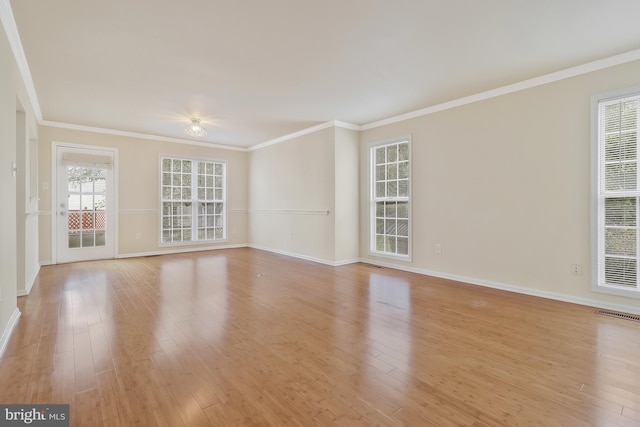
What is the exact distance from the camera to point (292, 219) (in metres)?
6.25

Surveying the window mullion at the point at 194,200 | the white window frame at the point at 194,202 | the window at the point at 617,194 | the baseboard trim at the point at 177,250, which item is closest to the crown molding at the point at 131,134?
the white window frame at the point at 194,202

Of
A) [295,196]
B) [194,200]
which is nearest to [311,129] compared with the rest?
[295,196]

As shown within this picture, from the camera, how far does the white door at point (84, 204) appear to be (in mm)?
5387

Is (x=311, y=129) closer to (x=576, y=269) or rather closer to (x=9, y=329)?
(x=576, y=269)

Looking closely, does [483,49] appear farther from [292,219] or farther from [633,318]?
[292,219]

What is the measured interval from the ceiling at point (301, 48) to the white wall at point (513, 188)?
32 cm

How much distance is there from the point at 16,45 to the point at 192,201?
14.3 ft

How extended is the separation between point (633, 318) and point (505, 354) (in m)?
1.73

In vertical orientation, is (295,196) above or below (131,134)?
below

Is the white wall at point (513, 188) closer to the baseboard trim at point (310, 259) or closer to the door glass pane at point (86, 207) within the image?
the baseboard trim at point (310, 259)

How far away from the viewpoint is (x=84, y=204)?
561 cm

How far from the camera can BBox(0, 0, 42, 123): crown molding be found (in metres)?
2.22

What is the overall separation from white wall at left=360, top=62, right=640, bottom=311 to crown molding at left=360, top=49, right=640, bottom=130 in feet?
0.19

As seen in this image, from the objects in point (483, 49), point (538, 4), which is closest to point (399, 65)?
point (483, 49)
